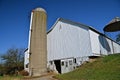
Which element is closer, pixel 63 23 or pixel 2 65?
pixel 63 23

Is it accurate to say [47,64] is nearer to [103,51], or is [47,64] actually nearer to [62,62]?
[62,62]

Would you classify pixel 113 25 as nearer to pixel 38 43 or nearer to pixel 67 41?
pixel 67 41

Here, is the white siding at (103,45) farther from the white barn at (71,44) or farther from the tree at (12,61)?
the tree at (12,61)

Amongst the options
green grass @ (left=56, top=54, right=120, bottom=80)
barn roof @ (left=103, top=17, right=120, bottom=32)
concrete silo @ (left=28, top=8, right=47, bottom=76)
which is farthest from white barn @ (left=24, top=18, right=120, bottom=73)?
green grass @ (left=56, top=54, right=120, bottom=80)

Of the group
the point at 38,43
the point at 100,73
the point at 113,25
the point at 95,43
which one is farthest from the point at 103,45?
the point at 100,73

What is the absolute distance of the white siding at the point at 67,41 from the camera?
20922mm

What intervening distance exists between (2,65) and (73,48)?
22.7 metres

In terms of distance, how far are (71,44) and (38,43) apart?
17.1 feet

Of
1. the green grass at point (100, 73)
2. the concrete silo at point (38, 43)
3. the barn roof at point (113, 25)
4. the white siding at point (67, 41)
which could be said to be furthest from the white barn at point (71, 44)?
the green grass at point (100, 73)

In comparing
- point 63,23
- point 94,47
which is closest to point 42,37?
point 63,23

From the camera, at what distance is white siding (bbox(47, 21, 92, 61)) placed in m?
20.9

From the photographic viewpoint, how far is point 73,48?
22062 mm

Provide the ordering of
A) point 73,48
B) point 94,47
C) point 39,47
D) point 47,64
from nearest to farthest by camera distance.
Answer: point 94,47
point 73,48
point 39,47
point 47,64

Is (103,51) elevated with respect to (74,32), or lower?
lower
